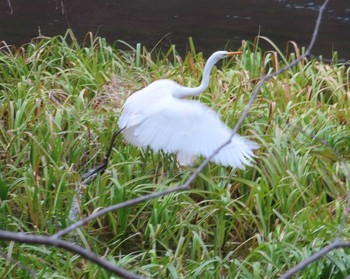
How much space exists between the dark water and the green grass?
115 inches

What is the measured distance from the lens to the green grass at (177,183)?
10.4ft

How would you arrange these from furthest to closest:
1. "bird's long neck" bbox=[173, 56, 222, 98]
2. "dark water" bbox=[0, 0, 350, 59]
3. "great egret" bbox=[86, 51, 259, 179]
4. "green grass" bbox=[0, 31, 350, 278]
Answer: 1. "dark water" bbox=[0, 0, 350, 59]
2. "bird's long neck" bbox=[173, 56, 222, 98]
3. "great egret" bbox=[86, 51, 259, 179]
4. "green grass" bbox=[0, 31, 350, 278]

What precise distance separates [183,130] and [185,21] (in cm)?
520

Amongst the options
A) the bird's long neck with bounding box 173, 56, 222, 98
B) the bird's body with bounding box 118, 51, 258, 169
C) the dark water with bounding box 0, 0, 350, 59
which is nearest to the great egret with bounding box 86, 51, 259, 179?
the bird's body with bounding box 118, 51, 258, 169

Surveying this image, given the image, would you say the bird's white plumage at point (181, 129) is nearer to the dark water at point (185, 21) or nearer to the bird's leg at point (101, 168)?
the bird's leg at point (101, 168)

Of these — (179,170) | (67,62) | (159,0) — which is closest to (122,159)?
(179,170)

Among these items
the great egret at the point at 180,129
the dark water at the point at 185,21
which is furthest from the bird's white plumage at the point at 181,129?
the dark water at the point at 185,21

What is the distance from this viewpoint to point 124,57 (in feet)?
19.1

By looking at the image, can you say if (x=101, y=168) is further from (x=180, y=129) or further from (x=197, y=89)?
(x=197, y=89)

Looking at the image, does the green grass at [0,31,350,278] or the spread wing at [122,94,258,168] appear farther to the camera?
the spread wing at [122,94,258,168]

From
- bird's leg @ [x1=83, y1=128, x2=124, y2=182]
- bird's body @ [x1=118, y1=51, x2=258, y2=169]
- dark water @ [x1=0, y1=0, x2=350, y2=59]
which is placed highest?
bird's body @ [x1=118, y1=51, x2=258, y2=169]

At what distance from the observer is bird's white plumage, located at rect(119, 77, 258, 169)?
3.76 meters

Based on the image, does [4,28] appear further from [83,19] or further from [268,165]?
[268,165]

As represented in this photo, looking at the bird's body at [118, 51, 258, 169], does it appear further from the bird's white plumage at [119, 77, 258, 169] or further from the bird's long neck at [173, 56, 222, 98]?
the bird's long neck at [173, 56, 222, 98]
